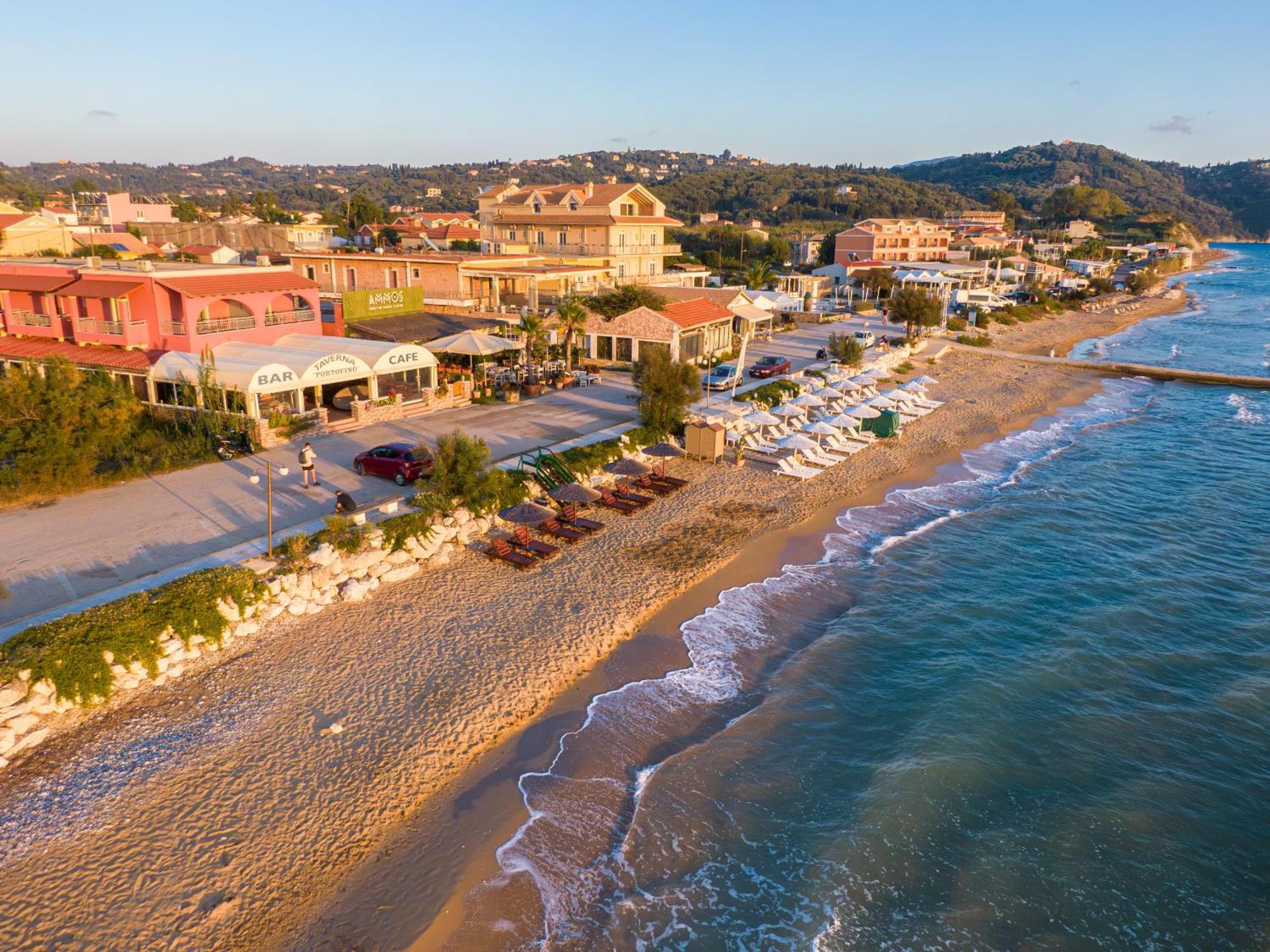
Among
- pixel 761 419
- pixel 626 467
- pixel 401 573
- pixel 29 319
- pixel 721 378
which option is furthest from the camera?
pixel 721 378

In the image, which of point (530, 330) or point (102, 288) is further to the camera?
point (530, 330)

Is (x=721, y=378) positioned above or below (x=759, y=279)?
below

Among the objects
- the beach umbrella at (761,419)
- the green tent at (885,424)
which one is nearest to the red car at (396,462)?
the beach umbrella at (761,419)

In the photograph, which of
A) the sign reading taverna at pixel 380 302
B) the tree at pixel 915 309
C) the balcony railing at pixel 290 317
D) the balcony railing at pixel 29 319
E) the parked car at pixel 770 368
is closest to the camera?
the balcony railing at pixel 29 319

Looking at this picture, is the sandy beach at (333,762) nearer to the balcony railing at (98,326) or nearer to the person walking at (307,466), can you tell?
the person walking at (307,466)

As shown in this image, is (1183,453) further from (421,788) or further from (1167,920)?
(421,788)

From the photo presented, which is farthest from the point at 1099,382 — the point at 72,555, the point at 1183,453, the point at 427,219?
the point at 427,219

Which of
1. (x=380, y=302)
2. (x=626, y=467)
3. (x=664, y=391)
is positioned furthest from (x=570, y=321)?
(x=626, y=467)

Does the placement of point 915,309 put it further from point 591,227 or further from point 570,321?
point 570,321
